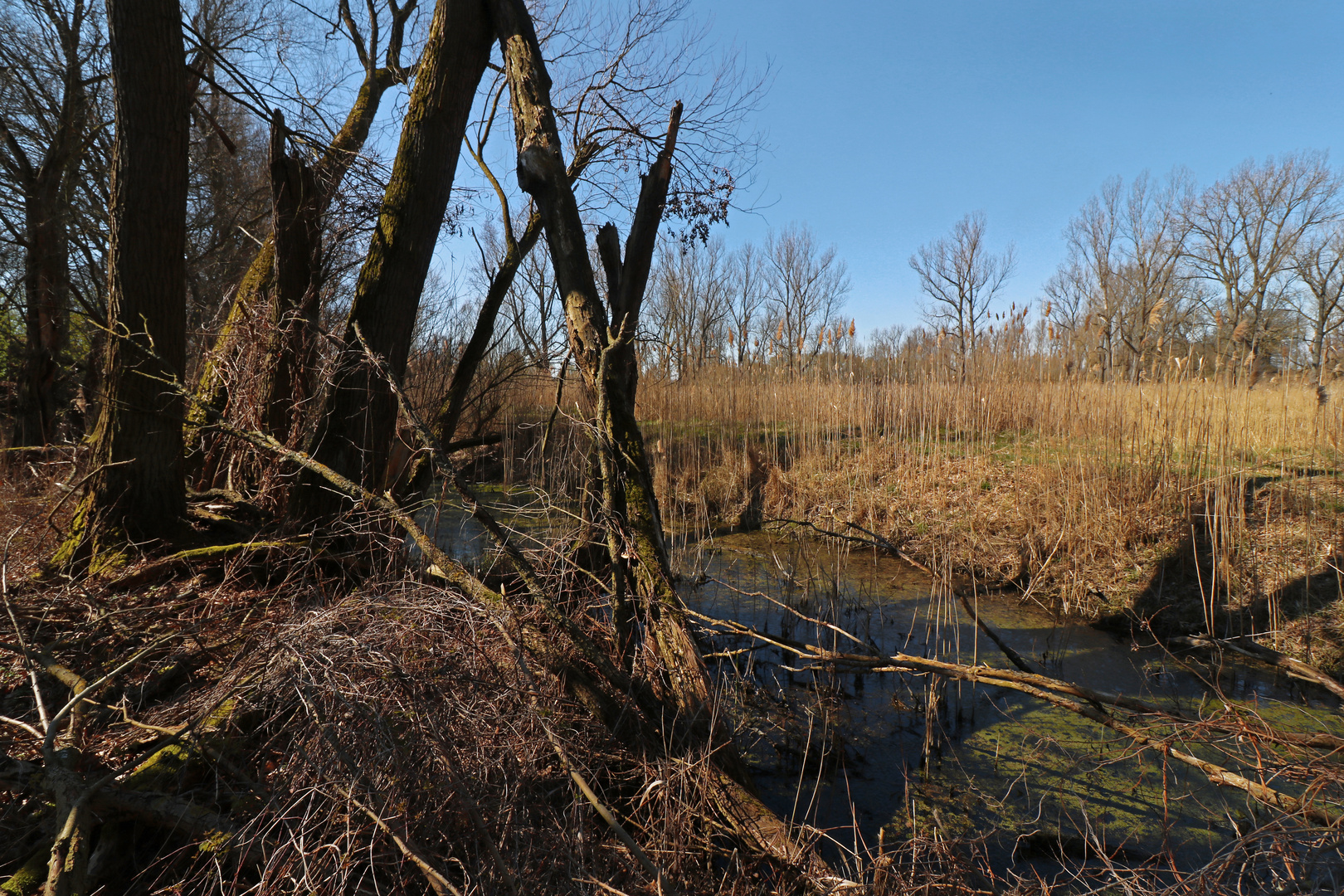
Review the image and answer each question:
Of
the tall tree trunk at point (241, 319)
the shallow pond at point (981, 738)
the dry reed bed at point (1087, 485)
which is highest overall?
the tall tree trunk at point (241, 319)

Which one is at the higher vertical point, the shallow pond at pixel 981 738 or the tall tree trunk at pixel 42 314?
the tall tree trunk at pixel 42 314

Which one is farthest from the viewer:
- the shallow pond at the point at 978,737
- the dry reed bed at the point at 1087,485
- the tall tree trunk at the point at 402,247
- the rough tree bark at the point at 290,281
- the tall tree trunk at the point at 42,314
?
the tall tree trunk at the point at 42,314

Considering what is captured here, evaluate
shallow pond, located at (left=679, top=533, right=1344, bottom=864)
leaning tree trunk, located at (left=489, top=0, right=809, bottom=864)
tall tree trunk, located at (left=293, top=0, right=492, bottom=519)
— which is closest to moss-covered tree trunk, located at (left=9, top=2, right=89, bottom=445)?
tall tree trunk, located at (left=293, top=0, right=492, bottom=519)

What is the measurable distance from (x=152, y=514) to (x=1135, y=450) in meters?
7.36

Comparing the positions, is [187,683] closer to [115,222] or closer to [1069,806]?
[115,222]

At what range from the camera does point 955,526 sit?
22.9 feet

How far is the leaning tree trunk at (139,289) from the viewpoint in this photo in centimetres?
331

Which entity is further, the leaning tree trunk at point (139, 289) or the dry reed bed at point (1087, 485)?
the dry reed bed at point (1087, 485)

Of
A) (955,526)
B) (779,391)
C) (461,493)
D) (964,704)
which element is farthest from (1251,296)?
(461,493)

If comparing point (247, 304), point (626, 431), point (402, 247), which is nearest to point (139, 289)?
point (247, 304)

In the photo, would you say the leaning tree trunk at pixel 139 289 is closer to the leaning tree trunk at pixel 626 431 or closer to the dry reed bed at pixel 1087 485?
the leaning tree trunk at pixel 626 431

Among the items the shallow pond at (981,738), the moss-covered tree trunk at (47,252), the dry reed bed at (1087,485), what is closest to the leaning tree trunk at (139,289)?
the shallow pond at (981,738)

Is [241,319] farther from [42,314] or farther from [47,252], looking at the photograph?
[47,252]

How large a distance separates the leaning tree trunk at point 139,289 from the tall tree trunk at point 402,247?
2.47ft
